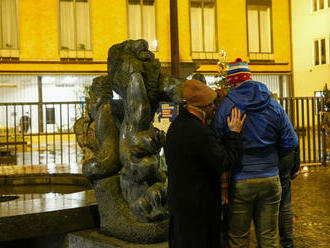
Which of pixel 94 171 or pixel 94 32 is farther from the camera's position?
pixel 94 32

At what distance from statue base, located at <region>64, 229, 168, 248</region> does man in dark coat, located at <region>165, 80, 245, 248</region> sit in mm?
775

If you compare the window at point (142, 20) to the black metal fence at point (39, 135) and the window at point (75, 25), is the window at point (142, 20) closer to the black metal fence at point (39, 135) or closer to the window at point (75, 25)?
the window at point (75, 25)

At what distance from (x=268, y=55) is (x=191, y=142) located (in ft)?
89.3

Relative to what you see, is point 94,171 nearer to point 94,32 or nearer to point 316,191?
point 316,191

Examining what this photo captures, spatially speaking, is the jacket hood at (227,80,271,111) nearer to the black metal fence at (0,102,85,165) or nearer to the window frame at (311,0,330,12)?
the black metal fence at (0,102,85,165)

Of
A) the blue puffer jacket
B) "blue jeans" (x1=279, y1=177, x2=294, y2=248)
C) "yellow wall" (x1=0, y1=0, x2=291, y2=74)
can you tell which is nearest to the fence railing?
"blue jeans" (x1=279, y1=177, x2=294, y2=248)

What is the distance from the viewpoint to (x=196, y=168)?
9.25ft

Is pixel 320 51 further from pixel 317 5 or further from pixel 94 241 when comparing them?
pixel 94 241

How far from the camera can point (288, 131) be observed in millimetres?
3342

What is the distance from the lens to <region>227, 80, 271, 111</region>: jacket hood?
120 inches

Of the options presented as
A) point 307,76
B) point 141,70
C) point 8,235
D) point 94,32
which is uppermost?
point 94,32

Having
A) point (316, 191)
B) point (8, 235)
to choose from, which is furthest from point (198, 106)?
point (316, 191)

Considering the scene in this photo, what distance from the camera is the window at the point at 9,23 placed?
80.5 feet

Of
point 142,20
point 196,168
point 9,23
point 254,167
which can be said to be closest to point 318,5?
point 142,20
